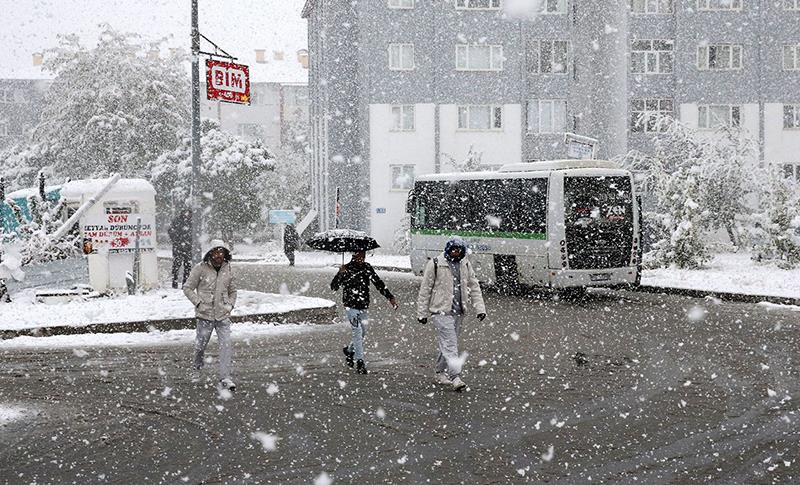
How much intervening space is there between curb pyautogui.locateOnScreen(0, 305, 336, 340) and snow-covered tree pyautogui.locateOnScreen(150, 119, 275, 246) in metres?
37.6

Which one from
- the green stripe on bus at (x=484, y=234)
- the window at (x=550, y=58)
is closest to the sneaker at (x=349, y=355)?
the green stripe on bus at (x=484, y=234)

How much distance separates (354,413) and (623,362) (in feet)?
14.3

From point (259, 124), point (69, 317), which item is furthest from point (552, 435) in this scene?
point (259, 124)

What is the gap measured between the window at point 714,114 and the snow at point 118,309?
33.5 m

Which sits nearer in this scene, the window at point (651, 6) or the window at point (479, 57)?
the window at point (651, 6)

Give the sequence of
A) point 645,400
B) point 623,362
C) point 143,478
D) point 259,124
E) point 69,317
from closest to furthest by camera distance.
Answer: point 143,478, point 645,400, point 623,362, point 69,317, point 259,124

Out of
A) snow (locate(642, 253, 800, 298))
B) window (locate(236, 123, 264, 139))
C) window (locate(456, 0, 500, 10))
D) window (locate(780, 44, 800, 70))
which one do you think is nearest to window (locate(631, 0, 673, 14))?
window (locate(780, 44, 800, 70))

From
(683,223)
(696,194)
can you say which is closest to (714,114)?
(696,194)

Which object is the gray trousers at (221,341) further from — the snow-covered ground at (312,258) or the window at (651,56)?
the window at (651,56)

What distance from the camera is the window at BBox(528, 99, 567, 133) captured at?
4659 centimetres

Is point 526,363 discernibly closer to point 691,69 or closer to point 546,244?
point 546,244

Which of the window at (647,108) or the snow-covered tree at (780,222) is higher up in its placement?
the window at (647,108)

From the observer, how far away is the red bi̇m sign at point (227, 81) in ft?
59.3

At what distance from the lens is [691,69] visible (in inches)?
1810
